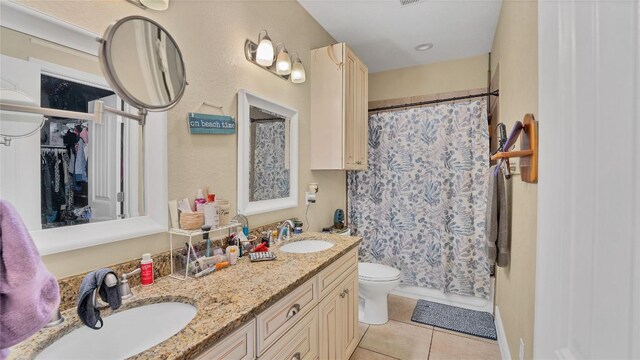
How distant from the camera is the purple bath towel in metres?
0.49

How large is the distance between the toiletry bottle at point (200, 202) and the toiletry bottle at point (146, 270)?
292 mm

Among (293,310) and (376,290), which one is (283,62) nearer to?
(293,310)

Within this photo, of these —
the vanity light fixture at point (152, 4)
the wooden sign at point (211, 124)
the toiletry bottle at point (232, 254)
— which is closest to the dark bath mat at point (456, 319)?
the toiletry bottle at point (232, 254)

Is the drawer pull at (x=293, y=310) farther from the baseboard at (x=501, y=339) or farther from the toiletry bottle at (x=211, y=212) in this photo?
the baseboard at (x=501, y=339)

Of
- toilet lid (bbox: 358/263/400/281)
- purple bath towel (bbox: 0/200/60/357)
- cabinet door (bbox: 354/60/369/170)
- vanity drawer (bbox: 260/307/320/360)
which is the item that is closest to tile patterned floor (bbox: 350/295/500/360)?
toilet lid (bbox: 358/263/400/281)

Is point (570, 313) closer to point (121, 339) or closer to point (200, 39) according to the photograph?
point (121, 339)

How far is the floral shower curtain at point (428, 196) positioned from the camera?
262 cm

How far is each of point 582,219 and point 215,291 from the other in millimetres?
1105

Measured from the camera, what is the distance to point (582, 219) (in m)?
0.53

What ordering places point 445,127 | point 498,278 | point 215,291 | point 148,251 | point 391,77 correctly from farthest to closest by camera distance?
1. point 391,77
2. point 445,127
3. point 498,278
4. point 148,251
5. point 215,291

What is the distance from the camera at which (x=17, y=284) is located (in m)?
0.50

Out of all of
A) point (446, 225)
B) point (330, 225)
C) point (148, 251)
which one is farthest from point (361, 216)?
point (148, 251)

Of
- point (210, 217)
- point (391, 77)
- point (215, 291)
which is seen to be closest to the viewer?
point (215, 291)

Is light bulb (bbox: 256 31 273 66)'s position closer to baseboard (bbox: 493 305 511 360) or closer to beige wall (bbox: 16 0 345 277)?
beige wall (bbox: 16 0 345 277)
